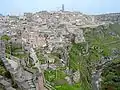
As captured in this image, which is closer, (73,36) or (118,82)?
(118,82)

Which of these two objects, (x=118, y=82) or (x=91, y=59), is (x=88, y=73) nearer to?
(x=91, y=59)

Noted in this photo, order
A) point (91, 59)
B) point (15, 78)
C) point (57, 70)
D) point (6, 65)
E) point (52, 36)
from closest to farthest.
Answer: point (15, 78), point (6, 65), point (57, 70), point (91, 59), point (52, 36)

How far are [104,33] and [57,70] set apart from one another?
4497 centimetres

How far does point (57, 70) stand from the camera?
23375 millimetres

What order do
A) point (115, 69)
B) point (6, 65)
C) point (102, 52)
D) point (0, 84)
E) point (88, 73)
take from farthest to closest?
point (102, 52) → point (88, 73) → point (115, 69) → point (6, 65) → point (0, 84)

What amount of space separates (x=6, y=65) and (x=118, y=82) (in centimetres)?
1219

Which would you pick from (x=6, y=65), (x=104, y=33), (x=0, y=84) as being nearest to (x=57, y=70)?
(x=6, y=65)

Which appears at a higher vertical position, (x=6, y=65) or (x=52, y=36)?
(x=6, y=65)

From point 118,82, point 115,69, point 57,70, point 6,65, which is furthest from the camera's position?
point 115,69

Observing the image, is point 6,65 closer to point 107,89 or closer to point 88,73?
point 107,89

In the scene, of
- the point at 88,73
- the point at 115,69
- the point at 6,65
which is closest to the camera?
the point at 6,65

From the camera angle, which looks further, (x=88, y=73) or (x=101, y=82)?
(x=88, y=73)

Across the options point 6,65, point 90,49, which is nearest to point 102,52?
point 90,49

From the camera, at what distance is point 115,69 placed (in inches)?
1020
